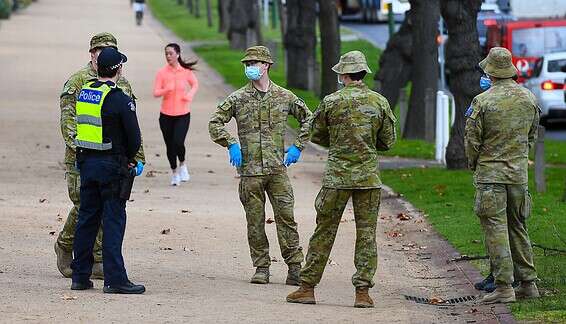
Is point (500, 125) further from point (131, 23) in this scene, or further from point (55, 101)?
point (131, 23)

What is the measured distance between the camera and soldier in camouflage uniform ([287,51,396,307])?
1077 centimetres

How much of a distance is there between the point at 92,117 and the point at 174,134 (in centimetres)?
796

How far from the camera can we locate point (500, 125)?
36.0ft

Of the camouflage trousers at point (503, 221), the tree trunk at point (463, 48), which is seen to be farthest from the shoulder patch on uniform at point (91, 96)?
the tree trunk at point (463, 48)

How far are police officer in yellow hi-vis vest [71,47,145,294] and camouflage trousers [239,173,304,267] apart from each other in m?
1.24

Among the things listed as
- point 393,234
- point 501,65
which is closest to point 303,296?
point 501,65

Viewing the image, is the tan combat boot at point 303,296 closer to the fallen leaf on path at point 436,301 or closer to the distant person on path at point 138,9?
the fallen leaf on path at point 436,301

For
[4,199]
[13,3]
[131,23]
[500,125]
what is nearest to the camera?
[500,125]

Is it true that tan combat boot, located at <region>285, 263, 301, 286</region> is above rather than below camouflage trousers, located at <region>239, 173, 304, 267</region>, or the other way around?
below

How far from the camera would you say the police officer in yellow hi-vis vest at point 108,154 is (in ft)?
35.6

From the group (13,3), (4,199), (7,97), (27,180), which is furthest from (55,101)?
(13,3)

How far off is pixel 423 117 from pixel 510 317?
16251 millimetres

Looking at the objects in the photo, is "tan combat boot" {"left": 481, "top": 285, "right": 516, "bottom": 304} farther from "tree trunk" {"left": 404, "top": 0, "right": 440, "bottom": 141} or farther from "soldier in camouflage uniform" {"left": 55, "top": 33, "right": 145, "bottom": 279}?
→ "tree trunk" {"left": 404, "top": 0, "right": 440, "bottom": 141}

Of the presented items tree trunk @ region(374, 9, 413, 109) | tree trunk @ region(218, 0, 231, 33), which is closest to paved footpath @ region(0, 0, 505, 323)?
tree trunk @ region(374, 9, 413, 109)
